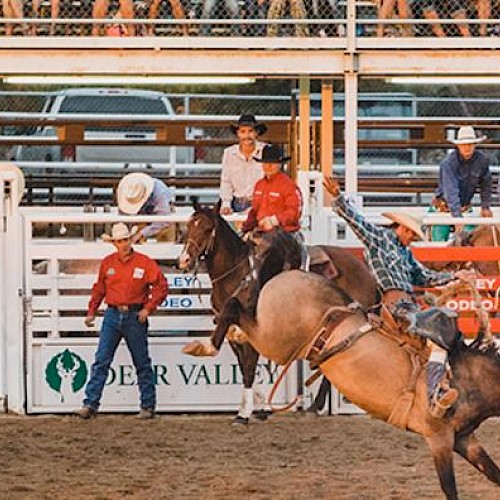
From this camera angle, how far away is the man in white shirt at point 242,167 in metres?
13.0

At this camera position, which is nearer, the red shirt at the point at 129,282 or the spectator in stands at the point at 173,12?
the red shirt at the point at 129,282

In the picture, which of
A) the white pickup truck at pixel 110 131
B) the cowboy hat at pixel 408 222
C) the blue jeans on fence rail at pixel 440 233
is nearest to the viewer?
the cowboy hat at pixel 408 222

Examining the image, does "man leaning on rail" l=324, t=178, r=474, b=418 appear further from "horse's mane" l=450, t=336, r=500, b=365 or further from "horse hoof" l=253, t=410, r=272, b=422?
"horse hoof" l=253, t=410, r=272, b=422

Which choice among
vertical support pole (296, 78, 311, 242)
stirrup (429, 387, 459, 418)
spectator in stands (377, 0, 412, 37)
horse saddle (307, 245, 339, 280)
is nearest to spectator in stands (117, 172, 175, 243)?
horse saddle (307, 245, 339, 280)

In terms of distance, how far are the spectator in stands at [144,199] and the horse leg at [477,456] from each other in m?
4.67

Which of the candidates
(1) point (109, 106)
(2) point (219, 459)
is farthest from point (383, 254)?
(1) point (109, 106)

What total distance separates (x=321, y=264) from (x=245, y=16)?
375cm

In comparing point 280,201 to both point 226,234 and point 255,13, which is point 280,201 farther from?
point 255,13

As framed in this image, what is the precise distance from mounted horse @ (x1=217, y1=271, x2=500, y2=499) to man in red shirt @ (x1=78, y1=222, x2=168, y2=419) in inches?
139

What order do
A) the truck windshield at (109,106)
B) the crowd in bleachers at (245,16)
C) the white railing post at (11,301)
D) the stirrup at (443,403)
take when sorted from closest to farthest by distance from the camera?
the stirrup at (443,403)
the white railing post at (11,301)
the crowd in bleachers at (245,16)
the truck windshield at (109,106)

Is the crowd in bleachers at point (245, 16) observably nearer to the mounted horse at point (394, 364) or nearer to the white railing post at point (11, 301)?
the white railing post at point (11, 301)

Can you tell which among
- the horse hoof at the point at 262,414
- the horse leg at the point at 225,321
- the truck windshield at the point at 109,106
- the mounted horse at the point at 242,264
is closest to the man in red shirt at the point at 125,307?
the mounted horse at the point at 242,264

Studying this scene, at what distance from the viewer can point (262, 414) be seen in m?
12.3

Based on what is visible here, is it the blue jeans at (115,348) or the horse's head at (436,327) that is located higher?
the horse's head at (436,327)
